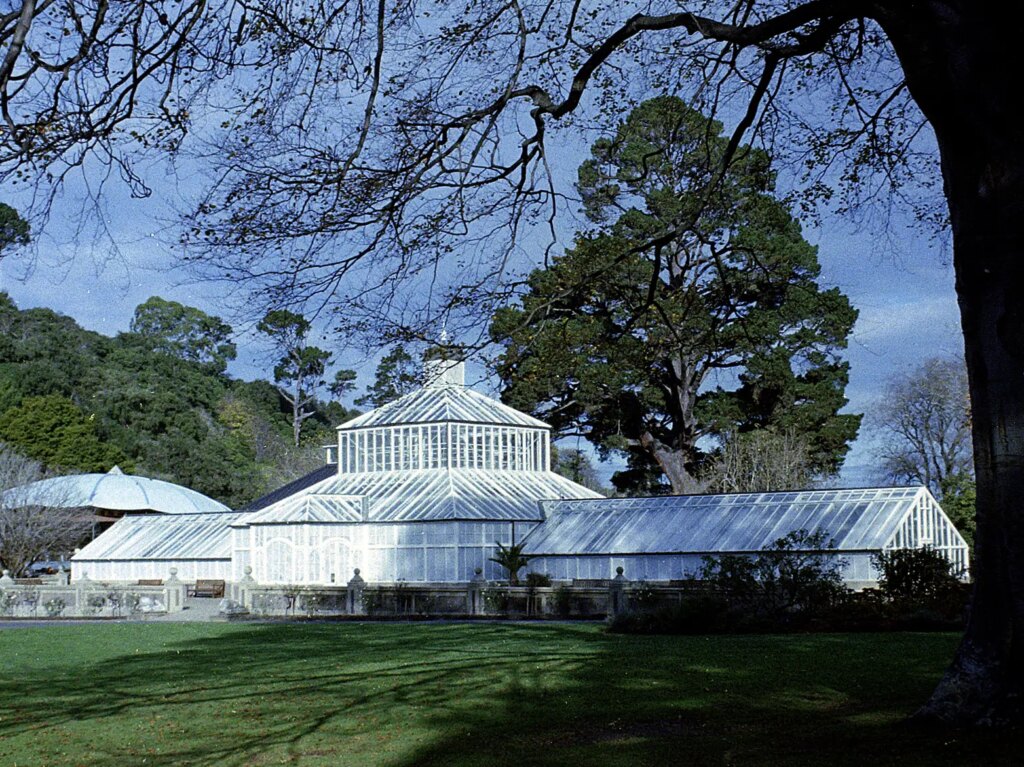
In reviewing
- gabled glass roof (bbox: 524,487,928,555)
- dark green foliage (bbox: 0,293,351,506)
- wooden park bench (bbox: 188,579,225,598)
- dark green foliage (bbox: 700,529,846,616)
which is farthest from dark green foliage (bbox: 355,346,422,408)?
dark green foliage (bbox: 0,293,351,506)

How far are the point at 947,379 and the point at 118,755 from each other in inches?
2279

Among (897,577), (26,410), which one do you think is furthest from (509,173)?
(26,410)

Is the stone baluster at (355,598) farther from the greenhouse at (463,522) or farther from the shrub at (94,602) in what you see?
the shrub at (94,602)

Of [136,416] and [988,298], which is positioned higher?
[136,416]

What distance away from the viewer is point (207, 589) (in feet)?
151

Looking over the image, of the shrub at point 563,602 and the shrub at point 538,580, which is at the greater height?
the shrub at point 538,580

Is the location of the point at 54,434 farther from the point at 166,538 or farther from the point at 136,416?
the point at 166,538

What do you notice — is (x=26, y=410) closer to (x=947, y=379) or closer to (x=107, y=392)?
(x=107, y=392)

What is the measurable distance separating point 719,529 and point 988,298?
31.7 meters

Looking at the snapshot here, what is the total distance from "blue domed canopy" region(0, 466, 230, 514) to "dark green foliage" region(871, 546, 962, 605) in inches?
1474

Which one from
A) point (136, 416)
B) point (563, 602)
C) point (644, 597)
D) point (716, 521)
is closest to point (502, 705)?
point (644, 597)

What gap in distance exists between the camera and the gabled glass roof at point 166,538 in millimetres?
50844

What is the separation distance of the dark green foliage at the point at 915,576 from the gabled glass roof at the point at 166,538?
30.8 meters

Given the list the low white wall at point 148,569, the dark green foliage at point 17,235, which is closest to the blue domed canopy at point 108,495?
the low white wall at point 148,569
